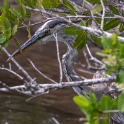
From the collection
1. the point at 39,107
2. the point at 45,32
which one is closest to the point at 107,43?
the point at 45,32

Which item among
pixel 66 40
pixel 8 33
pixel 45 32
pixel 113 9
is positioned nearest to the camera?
pixel 8 33

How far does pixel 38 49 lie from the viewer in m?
8.10

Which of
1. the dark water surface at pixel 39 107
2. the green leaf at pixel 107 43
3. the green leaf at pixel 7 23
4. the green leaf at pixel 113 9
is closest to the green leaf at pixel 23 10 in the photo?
the green leaf at pixel 7 23

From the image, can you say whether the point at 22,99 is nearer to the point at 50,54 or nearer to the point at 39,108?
the point at 39,108

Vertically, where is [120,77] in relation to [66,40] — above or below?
above

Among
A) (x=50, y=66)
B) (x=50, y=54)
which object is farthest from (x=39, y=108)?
(x=50, y=54)

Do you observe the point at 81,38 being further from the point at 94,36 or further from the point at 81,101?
Result: the point at 81,101

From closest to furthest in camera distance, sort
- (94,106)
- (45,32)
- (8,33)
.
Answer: (94,106) < (8,33) < (45,32)

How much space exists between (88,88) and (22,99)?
7.26 feet

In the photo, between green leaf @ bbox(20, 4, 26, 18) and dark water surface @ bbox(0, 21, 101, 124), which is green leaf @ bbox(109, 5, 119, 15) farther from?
dark water surface @ bbox(0, 21, 101, 124)

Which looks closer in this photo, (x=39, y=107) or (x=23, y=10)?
(x=23, y=10)

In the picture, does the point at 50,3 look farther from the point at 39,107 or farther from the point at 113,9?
the point at 39,107

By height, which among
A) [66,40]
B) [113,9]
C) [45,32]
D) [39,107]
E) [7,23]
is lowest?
[39,107]

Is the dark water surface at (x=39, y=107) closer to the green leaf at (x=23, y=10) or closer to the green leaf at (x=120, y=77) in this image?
the green leaf at (x=23, y=10)
